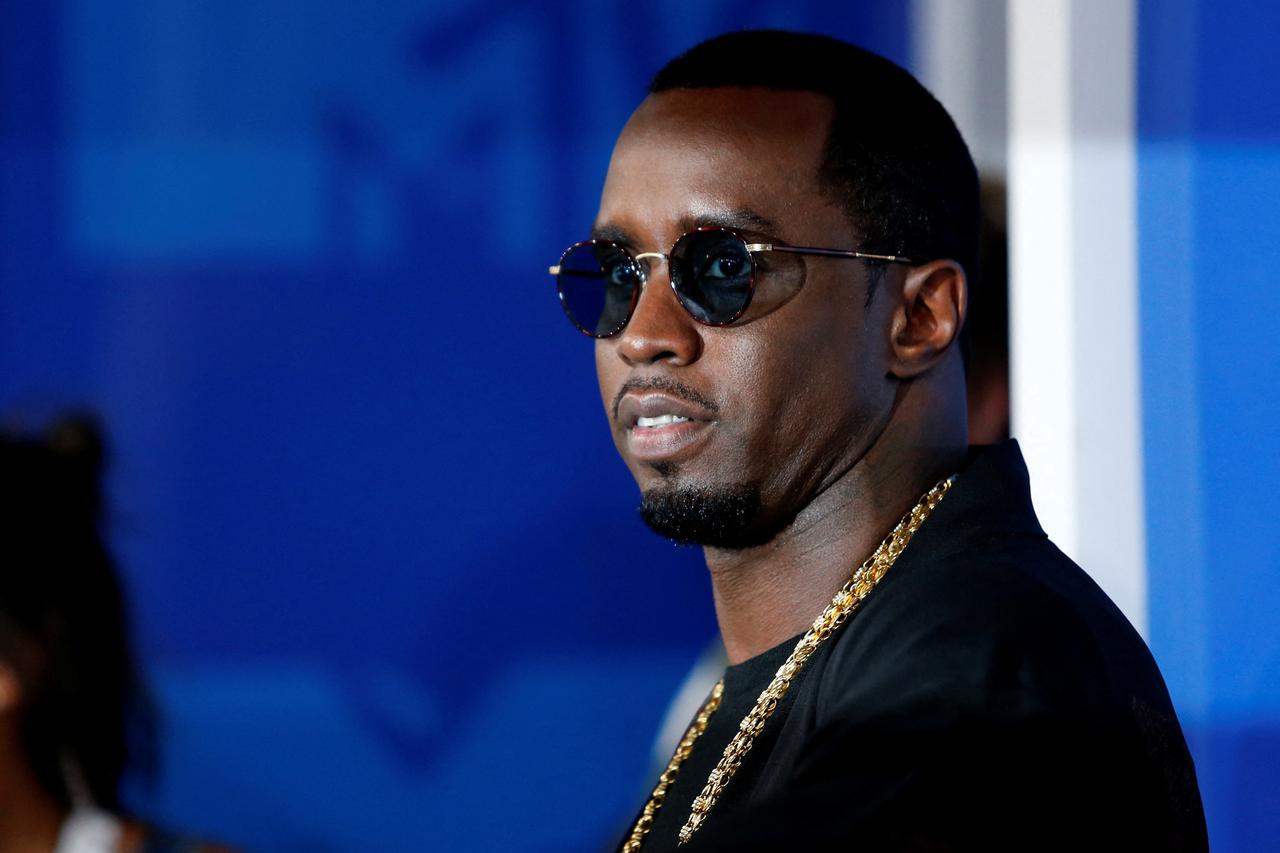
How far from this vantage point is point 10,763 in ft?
7.64

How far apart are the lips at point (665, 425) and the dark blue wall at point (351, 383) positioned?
127 centimetres

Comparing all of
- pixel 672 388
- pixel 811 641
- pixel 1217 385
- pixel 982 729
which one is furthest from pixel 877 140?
pixel 1217 385

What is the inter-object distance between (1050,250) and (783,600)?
5.32ft

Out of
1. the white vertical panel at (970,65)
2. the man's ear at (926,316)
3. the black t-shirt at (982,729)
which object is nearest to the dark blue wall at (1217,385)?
the white vertical panel at (970,65)

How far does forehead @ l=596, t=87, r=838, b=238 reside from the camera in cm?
204

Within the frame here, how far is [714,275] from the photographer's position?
2021 mm

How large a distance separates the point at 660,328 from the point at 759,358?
141mm

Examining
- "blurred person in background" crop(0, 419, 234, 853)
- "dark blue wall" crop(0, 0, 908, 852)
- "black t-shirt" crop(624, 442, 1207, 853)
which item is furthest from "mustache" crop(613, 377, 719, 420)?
"dark blue wall" crop(0, 0, 908, 852)

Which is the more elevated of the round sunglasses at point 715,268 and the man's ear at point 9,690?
the round sunglasses at point 715,268

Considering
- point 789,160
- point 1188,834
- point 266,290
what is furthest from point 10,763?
point 1188,834

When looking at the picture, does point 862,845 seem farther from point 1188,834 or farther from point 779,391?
point 779,391

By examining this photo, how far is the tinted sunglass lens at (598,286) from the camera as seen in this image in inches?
84.3

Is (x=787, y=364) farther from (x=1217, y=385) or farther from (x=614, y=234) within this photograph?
(x=1217, y=385)

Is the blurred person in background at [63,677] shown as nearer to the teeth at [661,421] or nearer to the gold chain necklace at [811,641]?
the gold chain necklace at [811,641]
